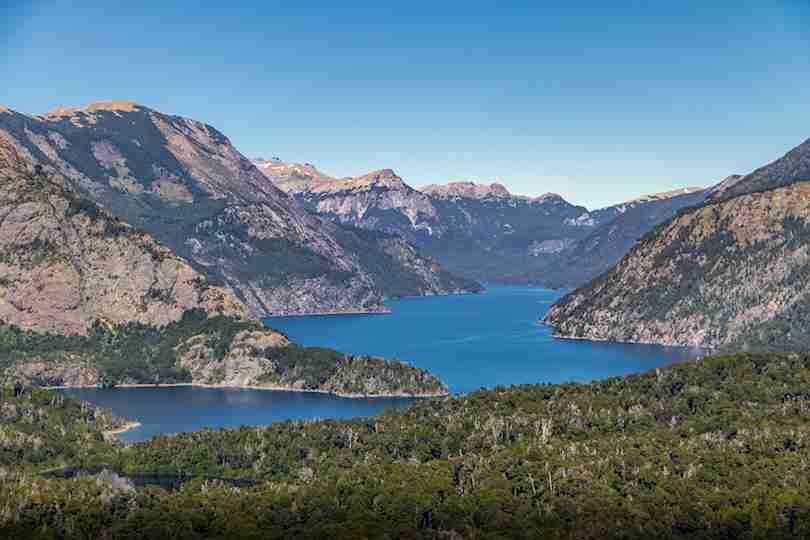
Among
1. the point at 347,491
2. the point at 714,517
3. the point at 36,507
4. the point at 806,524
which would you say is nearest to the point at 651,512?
the point at 714,517

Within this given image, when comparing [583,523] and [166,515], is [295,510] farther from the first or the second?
[583,523]

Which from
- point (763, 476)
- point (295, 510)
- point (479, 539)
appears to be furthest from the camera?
point (763, 476)

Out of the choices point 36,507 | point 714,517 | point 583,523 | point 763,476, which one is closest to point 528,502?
point 583,523

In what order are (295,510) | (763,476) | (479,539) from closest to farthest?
1. (479,539)
2. (295,510)
3. (763,476)

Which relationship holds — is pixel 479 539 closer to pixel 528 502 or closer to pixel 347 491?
pixel 528 502

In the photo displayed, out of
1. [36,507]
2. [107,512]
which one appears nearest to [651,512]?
[107,512]

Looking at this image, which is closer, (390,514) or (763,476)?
(390,514)

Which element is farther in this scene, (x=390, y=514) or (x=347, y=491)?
(x=347, y=491)
